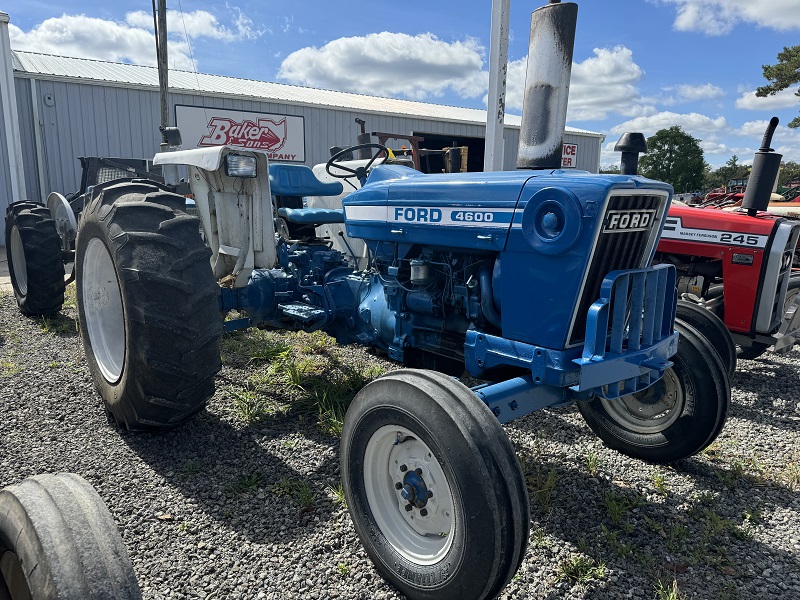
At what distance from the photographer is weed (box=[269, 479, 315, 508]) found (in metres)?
2.71

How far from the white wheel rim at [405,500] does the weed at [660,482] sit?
135cm

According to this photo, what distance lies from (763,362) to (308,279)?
4.15 metres

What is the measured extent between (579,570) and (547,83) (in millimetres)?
2198

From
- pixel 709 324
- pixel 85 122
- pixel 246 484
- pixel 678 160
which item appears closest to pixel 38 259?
pixel 246 484

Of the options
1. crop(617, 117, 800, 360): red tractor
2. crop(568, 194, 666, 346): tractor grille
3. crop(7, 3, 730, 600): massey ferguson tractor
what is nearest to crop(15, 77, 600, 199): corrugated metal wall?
crop(7, 3, 730, 600): massey ferguson tractor

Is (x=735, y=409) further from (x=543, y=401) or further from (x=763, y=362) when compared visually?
(x=543, y=401)

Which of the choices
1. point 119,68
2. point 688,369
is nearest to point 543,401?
point 688,369

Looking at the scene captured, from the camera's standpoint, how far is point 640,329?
99.4 inches

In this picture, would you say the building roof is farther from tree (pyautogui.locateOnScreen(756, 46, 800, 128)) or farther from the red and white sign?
A: tree (pyautogui.locateOnScreen(756, 46, 800, 128))

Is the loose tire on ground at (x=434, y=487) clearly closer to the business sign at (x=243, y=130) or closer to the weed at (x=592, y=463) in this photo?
the weed at (x=592, y=463)

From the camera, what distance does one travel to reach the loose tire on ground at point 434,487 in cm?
191

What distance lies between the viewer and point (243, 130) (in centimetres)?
1441

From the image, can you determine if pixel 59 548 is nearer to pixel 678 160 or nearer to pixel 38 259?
pixel 38 259

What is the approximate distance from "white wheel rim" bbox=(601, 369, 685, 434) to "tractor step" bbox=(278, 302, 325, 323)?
177 cm
